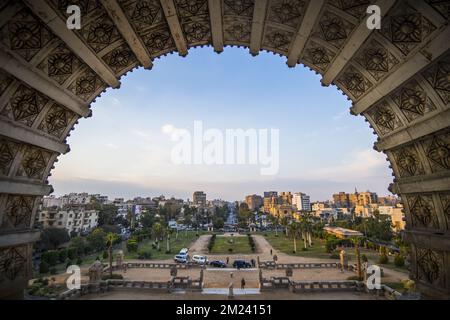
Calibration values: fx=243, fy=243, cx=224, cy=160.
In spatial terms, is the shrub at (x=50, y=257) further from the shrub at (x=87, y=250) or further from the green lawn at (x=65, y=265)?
the shrub at (x=87, y=250)

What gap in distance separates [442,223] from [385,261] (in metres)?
35.0

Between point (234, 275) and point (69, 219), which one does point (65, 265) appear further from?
point (69, 219)

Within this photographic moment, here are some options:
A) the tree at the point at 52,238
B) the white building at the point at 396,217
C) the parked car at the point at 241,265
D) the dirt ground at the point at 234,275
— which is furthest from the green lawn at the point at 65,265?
the white building at the point at 396,217

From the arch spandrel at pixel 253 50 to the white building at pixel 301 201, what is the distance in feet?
618

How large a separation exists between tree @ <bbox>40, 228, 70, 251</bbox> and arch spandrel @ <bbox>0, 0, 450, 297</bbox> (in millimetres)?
48300

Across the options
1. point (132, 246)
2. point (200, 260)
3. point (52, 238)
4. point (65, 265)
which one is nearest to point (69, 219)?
point (52, 238)

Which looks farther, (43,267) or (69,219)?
(69,219)

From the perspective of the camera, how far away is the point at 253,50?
8492 mm

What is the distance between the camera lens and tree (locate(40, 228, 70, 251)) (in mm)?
45062

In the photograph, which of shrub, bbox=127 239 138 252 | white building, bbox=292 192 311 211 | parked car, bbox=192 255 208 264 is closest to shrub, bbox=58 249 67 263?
shrub, bbox=127 239 138 252

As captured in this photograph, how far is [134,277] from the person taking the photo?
91.7 feet

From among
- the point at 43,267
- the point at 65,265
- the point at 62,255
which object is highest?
the point at 62,255

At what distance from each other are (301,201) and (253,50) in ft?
628
